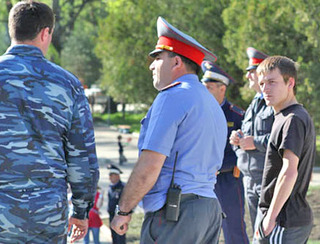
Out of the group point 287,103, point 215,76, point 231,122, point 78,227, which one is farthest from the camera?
point 215,76

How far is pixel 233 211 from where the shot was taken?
6.11 meters

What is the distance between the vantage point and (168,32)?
3500 millimetres

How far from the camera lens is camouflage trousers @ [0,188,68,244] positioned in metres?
2.98

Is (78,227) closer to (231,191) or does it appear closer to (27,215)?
(27,215)

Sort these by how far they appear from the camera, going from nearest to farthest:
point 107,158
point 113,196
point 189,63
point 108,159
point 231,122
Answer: point 189,63 → point 231,122 → point 113,196 → point 108,159 → point 107,158

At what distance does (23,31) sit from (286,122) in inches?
69.7

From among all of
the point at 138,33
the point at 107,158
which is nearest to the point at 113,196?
the point at 107,158

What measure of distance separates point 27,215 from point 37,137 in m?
0.41

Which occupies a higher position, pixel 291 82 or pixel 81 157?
pixel 291 82

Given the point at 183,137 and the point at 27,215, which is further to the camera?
the point at 183,137

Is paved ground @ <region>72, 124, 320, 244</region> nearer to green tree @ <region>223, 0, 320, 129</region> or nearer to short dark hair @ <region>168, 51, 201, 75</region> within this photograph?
green tree @ <region>223, 0, 320, 129</region>

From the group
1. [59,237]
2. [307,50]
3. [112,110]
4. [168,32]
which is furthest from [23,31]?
[112,110]

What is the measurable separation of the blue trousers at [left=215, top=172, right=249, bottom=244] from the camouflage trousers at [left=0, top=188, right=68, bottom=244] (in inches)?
131

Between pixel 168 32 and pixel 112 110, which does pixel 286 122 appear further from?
pixel 112 110
